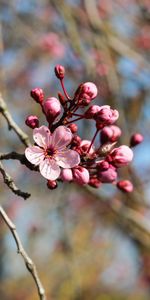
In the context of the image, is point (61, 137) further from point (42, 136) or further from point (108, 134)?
point (108, 134)

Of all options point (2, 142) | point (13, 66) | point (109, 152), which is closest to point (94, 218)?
point (2, 142)

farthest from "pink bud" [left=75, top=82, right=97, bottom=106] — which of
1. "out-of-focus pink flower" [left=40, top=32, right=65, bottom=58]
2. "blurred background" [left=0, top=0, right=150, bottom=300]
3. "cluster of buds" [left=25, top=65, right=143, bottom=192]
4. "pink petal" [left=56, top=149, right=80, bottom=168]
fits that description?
"out-of-focus pink flower" [left=40, top=32, right=65, bottom=58]

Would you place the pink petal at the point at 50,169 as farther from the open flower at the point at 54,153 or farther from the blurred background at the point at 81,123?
the blurred background at the point at 81,123

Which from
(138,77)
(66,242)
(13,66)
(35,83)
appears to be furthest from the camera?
(35,83)

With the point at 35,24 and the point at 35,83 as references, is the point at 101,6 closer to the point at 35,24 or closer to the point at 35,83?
the point at 35,24

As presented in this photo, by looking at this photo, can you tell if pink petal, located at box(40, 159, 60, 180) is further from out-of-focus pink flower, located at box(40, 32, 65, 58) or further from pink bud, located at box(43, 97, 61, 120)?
out-of-focus pink flower, located at box(40, 32, 65, 58)

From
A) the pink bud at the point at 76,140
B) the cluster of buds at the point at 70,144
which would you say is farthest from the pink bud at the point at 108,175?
the pink bud at the point at 76,140
